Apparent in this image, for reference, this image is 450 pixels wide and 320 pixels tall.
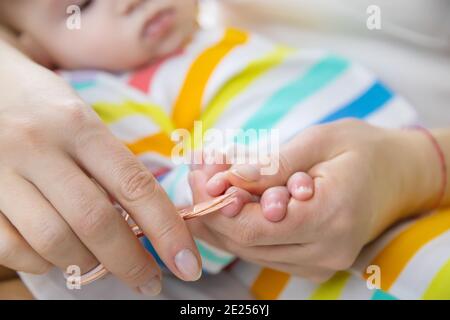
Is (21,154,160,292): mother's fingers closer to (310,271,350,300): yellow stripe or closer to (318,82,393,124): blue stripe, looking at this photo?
(310,271,350,300): yellow stripe

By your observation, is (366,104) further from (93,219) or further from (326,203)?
(93,219)

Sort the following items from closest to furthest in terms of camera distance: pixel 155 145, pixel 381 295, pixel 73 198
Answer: pixel 73 198 < pixel 381 295 < pixel 155 145

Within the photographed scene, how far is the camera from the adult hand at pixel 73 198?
550 mm

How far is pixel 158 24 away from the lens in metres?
0.86

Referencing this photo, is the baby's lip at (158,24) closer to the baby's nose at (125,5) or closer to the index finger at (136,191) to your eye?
the baby's nose at (125,5)

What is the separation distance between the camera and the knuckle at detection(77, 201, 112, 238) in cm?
55

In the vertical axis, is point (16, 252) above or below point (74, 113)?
below

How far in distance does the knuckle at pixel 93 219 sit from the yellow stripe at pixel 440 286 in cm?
33

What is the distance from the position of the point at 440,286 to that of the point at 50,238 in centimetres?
38

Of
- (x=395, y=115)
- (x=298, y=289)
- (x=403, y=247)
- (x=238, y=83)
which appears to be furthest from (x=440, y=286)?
(x=238, y=83)

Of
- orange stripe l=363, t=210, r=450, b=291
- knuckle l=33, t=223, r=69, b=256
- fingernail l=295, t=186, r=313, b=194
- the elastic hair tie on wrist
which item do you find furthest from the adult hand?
the elastic hair tie on wrist

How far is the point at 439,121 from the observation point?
89cm

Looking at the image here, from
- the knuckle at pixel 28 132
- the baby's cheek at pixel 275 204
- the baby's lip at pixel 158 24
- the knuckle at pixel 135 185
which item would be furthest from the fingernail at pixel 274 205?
the baby's lip at pixel 158 24

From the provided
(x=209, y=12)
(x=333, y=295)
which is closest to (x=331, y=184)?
(x=333, y=295)
